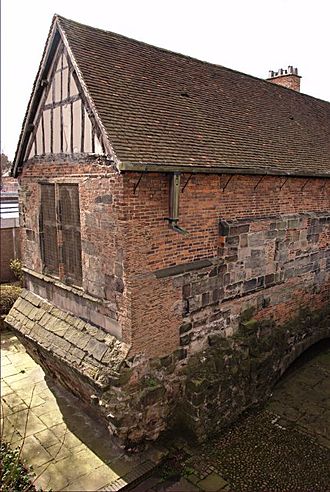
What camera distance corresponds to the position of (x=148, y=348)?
662 cm

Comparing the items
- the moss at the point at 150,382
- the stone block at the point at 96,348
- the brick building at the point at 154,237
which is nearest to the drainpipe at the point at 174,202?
the brick building at the point at 154,237

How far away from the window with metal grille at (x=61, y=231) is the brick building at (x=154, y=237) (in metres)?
0.04

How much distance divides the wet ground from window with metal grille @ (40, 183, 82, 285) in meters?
3.84

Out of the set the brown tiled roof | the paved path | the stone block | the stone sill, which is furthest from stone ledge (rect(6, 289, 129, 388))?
the brown tiled roof

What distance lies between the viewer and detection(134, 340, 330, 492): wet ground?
20.4ft

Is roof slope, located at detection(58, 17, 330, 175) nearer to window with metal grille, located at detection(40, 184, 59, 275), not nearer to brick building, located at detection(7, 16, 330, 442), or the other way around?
brick building, located at detection(7, 16, 330, 442)

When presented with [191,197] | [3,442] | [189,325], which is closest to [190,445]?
[189,325]

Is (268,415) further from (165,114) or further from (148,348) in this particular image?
(165,114)

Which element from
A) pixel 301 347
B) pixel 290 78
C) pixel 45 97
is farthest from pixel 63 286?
pixel 290 78

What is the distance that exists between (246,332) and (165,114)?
15.9ft

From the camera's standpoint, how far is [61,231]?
7.93 meters

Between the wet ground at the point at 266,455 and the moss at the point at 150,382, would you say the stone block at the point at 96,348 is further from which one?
the wet ground at the point at 266,455

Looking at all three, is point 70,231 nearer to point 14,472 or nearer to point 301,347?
point 14,472

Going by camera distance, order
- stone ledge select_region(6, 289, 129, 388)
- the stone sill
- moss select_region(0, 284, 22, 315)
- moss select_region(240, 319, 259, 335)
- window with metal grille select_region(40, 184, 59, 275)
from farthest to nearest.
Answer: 1. moss select_region(0, 284, 22, 315)
2. moss select_region(240, 319, 259, 335)
3. window with metal grille select_region(40, 184, 59, 275)
4. the stone sill
5. stone ledge select_region(6, 289, 129, 388)
